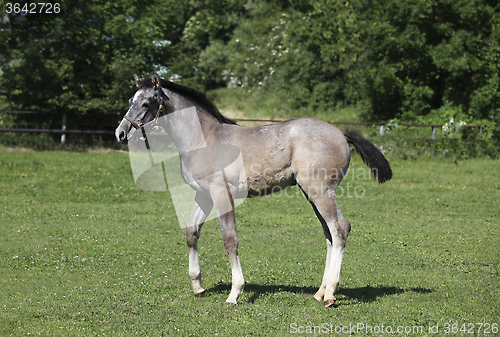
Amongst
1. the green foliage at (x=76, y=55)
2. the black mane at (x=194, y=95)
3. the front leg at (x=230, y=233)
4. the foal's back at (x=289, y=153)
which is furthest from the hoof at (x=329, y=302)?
the green foliage at (x=76, y=55)

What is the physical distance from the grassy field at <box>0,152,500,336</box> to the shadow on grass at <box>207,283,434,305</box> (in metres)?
0.02

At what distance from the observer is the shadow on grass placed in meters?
7.10

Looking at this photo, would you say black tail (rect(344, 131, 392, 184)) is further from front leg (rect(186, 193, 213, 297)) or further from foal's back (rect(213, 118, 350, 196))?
front leg (rect(186, 193, 213, 297))

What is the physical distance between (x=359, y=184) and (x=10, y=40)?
17.5m

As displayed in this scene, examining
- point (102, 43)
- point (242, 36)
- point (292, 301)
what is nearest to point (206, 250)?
point (292, 301)

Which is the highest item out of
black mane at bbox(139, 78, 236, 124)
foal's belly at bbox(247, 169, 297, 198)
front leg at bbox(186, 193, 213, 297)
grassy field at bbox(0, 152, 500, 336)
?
black mane at bbox(139, 78, 236, 124)

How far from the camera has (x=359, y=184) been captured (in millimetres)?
17359

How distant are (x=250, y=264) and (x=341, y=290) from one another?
2.01m

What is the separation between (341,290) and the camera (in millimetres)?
7387

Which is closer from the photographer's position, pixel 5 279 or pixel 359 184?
pixel 5 279

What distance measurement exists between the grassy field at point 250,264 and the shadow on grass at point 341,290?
2 centimetres

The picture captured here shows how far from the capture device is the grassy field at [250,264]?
237 inches

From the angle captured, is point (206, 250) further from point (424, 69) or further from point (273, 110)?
point (273, 110)

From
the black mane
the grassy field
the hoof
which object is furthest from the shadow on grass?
the black mane
